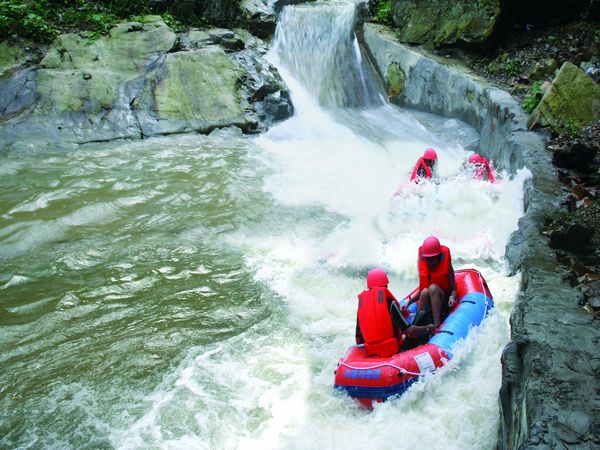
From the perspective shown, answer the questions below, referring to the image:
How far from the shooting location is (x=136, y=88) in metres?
12.2

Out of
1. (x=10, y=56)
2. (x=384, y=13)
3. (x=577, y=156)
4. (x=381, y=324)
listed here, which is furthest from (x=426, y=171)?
(x=10, y=56)

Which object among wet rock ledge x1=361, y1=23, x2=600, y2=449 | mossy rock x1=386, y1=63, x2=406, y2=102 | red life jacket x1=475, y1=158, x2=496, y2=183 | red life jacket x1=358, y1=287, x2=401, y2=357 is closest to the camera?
wet rock ledge x1=361, y1=23, x2=600, y2=449

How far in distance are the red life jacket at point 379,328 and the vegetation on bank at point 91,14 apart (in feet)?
38.8

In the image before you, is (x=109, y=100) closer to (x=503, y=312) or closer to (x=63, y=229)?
(x=63, y=229)

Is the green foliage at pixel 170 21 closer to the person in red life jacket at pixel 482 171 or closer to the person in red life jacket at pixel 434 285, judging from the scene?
the person in red life jacket at pixel 482 171

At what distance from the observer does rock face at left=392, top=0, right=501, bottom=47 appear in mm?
11867

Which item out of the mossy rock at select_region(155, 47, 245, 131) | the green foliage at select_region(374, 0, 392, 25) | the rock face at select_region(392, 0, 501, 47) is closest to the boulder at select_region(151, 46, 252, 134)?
the mossy rock at select_region(155, 47, 245, 131)

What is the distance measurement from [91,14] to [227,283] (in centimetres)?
1093

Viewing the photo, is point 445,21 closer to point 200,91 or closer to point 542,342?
point 200,91

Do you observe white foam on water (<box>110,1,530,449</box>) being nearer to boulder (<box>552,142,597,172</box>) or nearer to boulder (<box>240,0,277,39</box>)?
boulder (<box>552,142,597,172</box>)

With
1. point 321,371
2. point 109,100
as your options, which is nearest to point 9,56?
point 109,100

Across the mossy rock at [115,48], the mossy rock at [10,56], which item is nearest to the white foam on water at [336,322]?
the mossy rock at [115,48]

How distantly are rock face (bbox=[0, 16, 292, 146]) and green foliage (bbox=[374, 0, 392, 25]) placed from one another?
3.91 metres

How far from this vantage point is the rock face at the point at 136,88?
11391mm
